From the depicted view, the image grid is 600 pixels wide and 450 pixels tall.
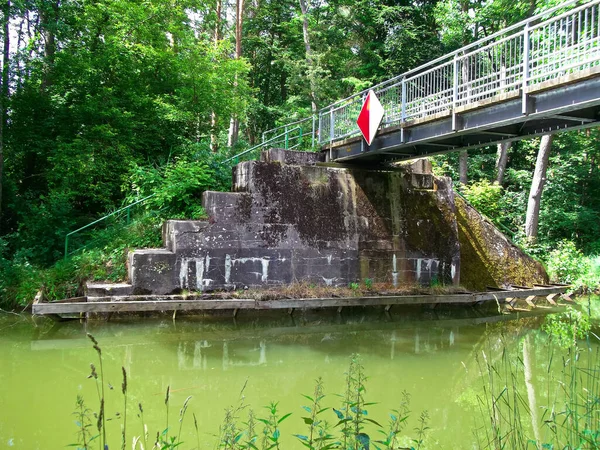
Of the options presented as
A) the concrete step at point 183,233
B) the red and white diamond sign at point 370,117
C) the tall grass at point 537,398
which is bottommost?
the tall grass at point 537,398

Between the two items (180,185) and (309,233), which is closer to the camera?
(180,185)

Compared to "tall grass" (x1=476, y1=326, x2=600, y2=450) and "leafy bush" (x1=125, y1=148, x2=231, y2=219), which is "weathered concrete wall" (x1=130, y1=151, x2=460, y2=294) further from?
"tall grass" (x1=476, y1=326, x2=600, y2=450)

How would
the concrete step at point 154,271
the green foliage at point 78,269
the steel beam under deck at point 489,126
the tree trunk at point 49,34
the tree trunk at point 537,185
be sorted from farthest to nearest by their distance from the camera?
the tree trunk at point 537,185, the tree trunk at point 49,34, the green foliage at point 78,269, the concrete step at point 154,271, the steel beam under deck at point 489,126

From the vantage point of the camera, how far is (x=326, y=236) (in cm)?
1155

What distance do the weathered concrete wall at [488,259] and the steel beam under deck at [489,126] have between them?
3597 millimetres

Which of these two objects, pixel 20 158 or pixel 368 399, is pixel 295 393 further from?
pixel 20 158

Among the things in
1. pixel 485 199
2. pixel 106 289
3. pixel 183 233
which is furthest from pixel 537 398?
pixel 485 199

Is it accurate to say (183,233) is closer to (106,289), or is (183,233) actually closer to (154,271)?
(154,271)

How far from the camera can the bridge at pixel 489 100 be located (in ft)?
22.2

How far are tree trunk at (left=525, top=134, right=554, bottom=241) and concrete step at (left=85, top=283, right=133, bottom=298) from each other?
14.5m

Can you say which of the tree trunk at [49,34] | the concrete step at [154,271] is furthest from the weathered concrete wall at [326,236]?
the tree trunk at [49,34]

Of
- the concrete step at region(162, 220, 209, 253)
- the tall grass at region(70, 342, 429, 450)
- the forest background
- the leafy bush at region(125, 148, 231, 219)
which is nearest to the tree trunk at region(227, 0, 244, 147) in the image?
the forest background

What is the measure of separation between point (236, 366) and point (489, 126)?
6090 mm

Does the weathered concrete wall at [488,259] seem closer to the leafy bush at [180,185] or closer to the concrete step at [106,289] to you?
the leafy bush at [180,185]
